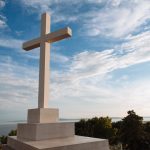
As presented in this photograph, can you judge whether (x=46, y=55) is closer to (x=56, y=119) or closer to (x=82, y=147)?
(x=56, y=119)

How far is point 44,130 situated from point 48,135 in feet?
0.58

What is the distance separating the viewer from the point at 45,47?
6898 mm

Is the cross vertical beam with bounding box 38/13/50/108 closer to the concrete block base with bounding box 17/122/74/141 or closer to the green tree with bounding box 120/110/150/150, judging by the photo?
the concrete block base with bounding box 17/122/74/141

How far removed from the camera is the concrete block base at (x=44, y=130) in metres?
5.61

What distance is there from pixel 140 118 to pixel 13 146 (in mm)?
17656

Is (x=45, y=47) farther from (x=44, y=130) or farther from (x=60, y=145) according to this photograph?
(x=60, y=145)

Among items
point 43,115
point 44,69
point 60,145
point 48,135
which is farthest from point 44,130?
point 44,69

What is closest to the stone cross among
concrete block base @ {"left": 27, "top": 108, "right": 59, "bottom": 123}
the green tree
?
concrete block base @ {"left": 27, "top": 108, "right": 59, "bottom": 123}

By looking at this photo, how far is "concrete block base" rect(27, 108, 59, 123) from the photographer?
6.06 meters

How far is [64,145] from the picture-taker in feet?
15.7

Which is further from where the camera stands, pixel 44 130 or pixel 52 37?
pixel 52 37

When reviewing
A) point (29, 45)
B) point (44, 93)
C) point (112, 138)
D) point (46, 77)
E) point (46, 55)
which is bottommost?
point (112, 138)

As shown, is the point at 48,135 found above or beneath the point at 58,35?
beneath

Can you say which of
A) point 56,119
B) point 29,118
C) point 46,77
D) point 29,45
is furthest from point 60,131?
point 29,45
